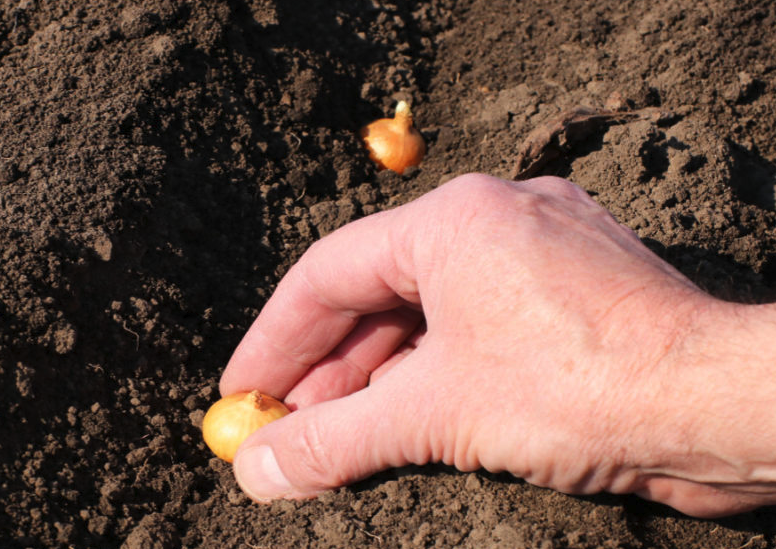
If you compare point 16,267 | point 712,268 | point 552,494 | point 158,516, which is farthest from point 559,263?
point 16,267

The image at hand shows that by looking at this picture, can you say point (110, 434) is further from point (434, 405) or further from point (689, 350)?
point (689, 350)

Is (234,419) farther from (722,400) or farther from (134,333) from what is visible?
(722,400)

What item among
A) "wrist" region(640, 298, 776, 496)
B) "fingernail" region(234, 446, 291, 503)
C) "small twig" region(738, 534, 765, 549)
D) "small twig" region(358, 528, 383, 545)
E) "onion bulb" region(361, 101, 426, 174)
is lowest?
"small twig" region(738, 534, 765, 549)

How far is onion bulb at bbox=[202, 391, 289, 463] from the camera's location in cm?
247

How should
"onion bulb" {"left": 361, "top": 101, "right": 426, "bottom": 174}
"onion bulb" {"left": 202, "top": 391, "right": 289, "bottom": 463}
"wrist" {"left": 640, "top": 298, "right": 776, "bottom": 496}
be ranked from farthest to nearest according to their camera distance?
"onion bulb" {"left": 361, "top": 101, "right": 426, "bottom": 174} < "onion bulb" {"left": 202, "top": 391, "right": 289, "bottom": 463} < "wrist" {"left": 640, "top": 298, "right": 776, "bottom": 496}

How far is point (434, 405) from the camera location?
1970mm

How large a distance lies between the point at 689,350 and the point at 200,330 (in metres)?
1.70

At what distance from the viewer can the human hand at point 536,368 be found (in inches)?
70.4

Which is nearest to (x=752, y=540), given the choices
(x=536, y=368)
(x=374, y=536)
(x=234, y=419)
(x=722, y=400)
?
(x=722, y=400)

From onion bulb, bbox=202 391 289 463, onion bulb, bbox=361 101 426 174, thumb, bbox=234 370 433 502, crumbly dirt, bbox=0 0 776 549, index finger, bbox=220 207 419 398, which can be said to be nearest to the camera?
thumb, bbox=234 370 433 502

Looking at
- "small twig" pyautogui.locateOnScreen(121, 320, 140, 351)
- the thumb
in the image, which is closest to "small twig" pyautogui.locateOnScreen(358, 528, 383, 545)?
the thumb

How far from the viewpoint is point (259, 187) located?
3.37 m

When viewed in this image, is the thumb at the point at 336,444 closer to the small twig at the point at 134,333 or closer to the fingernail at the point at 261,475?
the fingernail at the point at 261,475

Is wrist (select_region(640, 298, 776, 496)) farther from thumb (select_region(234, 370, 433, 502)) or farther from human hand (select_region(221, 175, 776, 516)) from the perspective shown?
thumb (select_region(234, 370, 433, 502))
